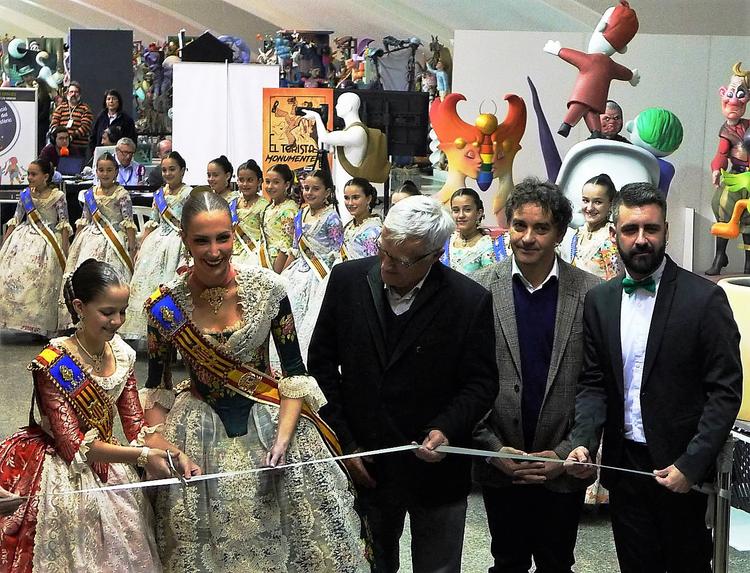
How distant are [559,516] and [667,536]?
29cm

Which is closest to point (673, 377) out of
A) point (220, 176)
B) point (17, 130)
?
point (220, 176)

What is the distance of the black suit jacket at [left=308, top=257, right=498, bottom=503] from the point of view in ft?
9.23

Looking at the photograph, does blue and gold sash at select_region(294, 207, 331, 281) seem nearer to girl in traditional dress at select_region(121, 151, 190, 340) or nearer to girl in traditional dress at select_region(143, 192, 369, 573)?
girl in traditional dress at select_region(121, 151, 190, 340)

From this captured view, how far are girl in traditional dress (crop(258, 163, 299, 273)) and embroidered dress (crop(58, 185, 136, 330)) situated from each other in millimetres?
1294

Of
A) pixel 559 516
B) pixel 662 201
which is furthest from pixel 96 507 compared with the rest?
pixel 662 201

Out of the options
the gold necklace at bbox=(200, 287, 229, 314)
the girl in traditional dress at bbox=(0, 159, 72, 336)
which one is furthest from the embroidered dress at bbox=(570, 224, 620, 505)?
the girl in traditional dress at bbox=(0, 159, 72, 336)

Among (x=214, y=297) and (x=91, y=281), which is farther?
(x=91, y=281)

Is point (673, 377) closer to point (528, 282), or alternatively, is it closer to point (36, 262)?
point (528, 282)

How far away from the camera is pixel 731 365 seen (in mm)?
2764

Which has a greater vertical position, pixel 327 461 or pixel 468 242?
pixel 468 242

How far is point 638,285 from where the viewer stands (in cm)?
287

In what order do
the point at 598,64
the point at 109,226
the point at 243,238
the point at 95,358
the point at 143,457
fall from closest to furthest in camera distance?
the point at 143,457, the point at 95,358, the point at 243,238, the point at 598,64, the point at 109,226

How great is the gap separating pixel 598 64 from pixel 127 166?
432cm

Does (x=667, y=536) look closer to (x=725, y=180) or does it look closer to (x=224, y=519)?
(x=224, y=519)
